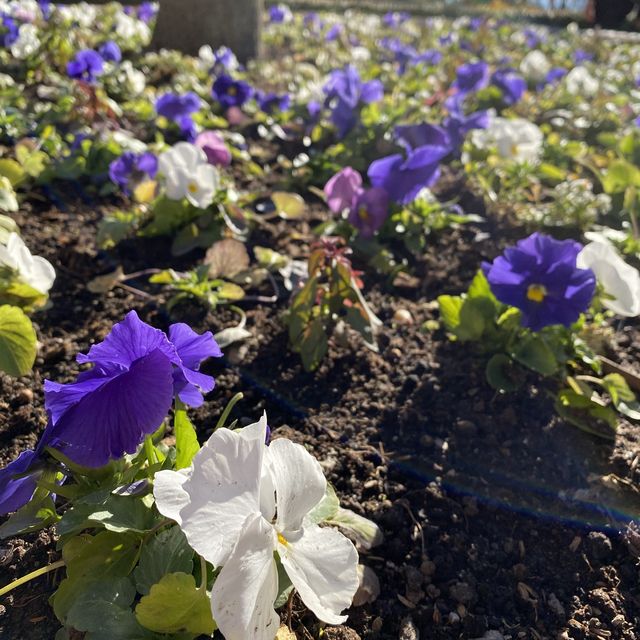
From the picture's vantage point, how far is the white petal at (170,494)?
927 mm

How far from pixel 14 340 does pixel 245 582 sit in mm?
914

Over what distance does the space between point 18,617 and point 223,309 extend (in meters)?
1.15

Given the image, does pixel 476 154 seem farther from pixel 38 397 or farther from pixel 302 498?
pixel 302 498

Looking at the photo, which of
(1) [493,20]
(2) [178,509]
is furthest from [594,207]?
(1) [493,20]

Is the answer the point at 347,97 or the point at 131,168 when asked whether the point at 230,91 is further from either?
the point at 131,168

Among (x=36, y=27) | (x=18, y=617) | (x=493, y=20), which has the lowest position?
(x=493, y=20)

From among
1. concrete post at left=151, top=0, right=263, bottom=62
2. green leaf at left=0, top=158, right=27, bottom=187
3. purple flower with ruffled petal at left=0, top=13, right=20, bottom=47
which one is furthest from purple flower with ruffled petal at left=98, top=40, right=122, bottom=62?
green leaf at left=0, top=158, right=27, bottom=187

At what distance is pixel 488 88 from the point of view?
420 cm

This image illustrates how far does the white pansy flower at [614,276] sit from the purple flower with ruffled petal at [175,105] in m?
2.14

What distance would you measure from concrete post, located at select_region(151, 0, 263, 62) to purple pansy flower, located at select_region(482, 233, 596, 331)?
14.0 ft

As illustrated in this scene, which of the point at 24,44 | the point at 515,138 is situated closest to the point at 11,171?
the point at 24,44

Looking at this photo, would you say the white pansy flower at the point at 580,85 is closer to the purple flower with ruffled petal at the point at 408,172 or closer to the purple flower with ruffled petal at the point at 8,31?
the purple flower with ruffled petal at the point at 408,172

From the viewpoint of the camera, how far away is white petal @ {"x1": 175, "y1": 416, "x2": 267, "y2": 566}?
901 millimetres

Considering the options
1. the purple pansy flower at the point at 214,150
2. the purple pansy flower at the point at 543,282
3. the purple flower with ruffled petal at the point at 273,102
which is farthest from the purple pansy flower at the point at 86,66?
the purple pansy flower at the point at 543,282
